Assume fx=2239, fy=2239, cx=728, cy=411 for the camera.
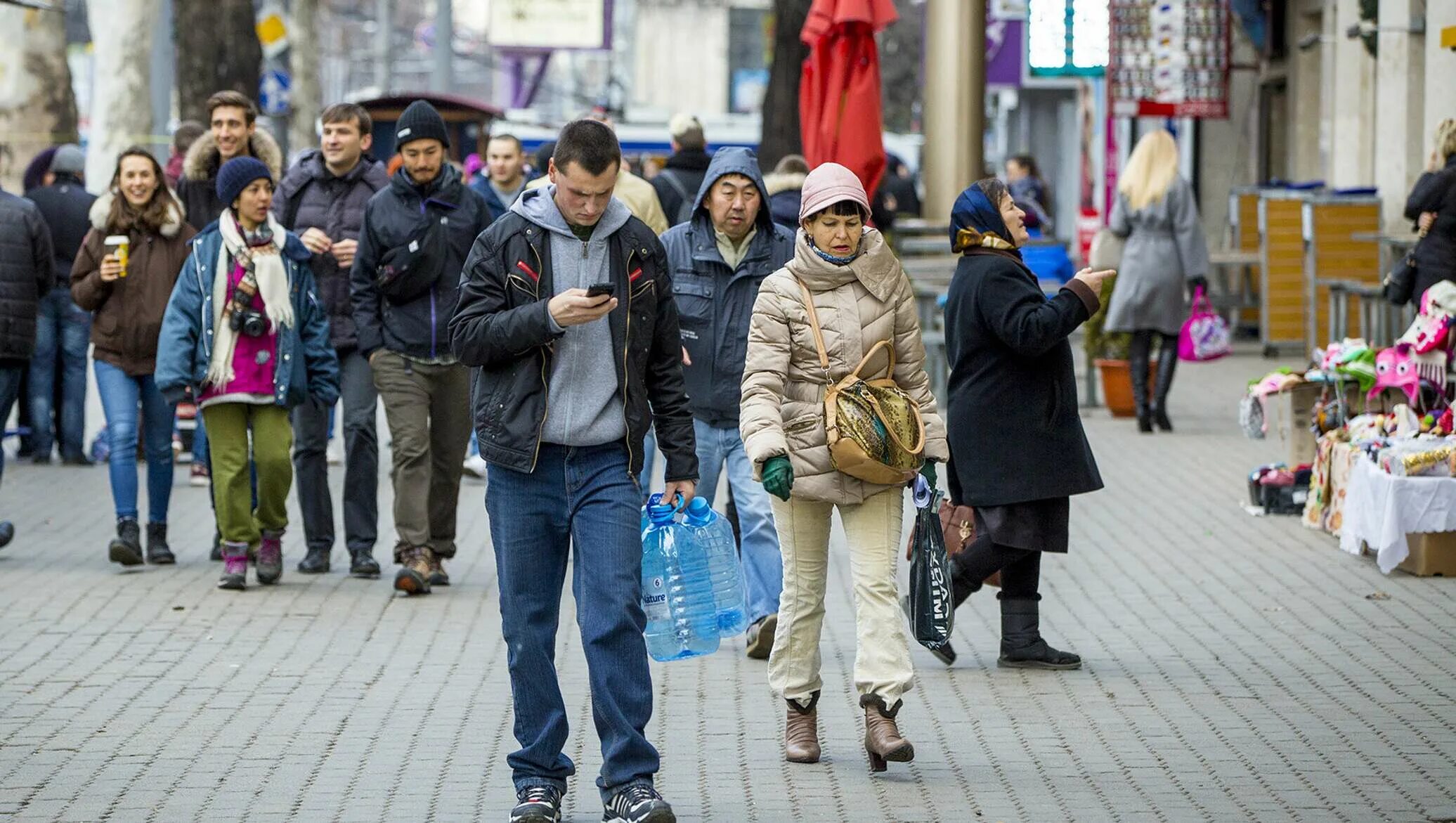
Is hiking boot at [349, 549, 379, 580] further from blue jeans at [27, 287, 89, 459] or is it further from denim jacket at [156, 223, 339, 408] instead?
blue jeans at [27, 287, 89, 459]

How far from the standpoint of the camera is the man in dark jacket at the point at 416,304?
370 inches

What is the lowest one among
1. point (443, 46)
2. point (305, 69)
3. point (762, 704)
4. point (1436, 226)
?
point (762, 704)

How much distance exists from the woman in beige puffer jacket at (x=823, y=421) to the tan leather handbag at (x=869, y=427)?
0.04 meters

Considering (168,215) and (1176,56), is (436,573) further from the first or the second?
(1176,56)

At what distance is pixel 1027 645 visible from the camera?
8109mm

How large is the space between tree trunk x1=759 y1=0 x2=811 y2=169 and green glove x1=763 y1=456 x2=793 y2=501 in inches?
589

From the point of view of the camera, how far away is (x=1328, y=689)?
25.1ft

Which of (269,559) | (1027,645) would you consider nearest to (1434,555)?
A: (1027,645)

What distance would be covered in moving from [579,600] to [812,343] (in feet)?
4.04

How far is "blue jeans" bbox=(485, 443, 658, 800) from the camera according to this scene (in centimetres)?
578

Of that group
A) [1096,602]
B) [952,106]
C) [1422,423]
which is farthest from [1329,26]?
[1096,602]

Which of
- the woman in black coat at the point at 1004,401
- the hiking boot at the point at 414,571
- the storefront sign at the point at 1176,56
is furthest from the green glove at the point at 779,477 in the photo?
the storefront sign at the point at 1176,56

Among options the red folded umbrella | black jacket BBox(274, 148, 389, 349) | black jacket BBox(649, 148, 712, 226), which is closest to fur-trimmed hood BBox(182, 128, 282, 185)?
black jacket BBox(274, 148, 389, 349)

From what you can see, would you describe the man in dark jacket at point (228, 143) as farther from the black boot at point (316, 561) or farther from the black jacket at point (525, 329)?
the black jacket at point (525, 329)
